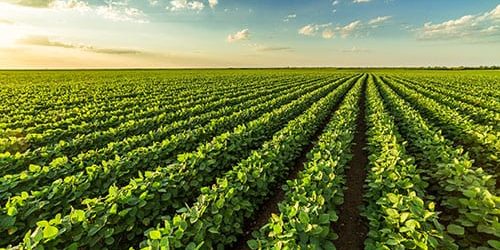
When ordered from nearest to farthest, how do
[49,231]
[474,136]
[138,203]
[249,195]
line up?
1. [49,231]
2. [138,203]
3. [249,195]
4. [474,136]

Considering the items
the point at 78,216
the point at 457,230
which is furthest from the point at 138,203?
the point at 457,230

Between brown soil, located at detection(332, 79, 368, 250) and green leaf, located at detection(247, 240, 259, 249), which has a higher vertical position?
green leaf, located at detection(247, 240, 259, 249)

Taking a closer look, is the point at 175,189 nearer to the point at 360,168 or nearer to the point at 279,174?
the point at 279,174

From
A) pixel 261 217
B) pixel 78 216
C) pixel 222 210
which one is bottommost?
pixel 261 217

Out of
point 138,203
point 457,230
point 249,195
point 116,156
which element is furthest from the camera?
point 116,156

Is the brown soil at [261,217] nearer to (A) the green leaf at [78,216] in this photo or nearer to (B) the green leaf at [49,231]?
(A) the green leaf at [78,216]

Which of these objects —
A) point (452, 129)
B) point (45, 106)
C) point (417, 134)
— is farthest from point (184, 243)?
point (45, 106)

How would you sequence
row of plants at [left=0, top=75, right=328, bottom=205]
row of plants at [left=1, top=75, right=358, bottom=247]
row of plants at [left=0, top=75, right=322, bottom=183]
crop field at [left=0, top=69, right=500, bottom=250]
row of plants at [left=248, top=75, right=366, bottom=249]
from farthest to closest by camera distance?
1. row of plants at [left=0, top=75, right=322, bottom=183]
2. row of plants at [left=0, top=75, right=328, bottom=205]
3. row of plants at [left=1, top=75, right=358, bottom=247]
4. crop field at [left=0, top=69, right=500, bottom=250]
5. row of plants at [left=248, top=75, right=366, bottom=249]

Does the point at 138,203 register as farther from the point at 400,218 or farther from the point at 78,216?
the point at 400,218

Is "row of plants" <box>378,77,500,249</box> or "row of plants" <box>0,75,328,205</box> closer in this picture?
"row of plants" <box>378,77,500,249</box>

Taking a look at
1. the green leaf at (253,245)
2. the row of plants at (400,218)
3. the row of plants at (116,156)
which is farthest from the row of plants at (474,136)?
the row of plants at (116,156)

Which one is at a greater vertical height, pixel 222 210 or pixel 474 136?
pixel 474 136

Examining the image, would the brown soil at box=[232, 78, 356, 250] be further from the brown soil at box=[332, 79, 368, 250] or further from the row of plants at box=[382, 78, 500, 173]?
the row of plants at box=[382, 78, 500, 173]

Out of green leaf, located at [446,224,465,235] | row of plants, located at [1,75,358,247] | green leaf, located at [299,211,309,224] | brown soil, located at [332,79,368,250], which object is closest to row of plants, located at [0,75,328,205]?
row of plants, located at [1,75,358,247]
